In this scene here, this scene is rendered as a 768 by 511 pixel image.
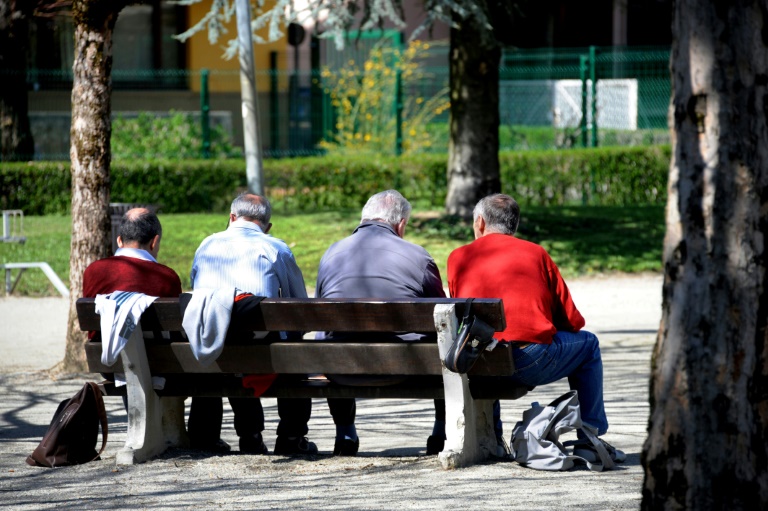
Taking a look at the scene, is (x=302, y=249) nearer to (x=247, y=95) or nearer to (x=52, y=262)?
(x=52, y=262)

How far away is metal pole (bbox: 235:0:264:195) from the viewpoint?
423 inches

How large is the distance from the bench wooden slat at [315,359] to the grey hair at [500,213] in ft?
2.71

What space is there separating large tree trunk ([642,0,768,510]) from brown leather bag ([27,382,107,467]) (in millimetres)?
3069

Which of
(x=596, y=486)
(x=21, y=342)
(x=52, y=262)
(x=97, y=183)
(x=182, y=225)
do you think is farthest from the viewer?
(x=182, y=225)

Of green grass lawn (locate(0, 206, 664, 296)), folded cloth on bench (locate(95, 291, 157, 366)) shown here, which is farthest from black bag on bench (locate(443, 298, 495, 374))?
green grass lawn (locate(0, 206, 664, 296))

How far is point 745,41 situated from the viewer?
134 inches

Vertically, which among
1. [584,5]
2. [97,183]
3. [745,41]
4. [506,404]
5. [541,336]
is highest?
[584,5]

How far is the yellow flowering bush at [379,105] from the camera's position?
2123cm

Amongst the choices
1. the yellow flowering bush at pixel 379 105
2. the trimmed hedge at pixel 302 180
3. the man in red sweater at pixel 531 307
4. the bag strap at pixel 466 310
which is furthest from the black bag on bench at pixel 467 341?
the yellow flowering bush at pixel 379 105

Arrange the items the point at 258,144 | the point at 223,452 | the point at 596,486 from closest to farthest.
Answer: the point at 596,486 → the point at 223,452 → the point at 258,144

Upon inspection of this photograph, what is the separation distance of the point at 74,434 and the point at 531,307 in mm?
2237

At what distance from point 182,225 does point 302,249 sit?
2.54 meters

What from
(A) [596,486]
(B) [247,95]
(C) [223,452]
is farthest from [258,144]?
(A) [596,486]

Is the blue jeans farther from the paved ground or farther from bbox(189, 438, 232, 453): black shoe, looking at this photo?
bbox(189, 438, 232, 453): black shoe
